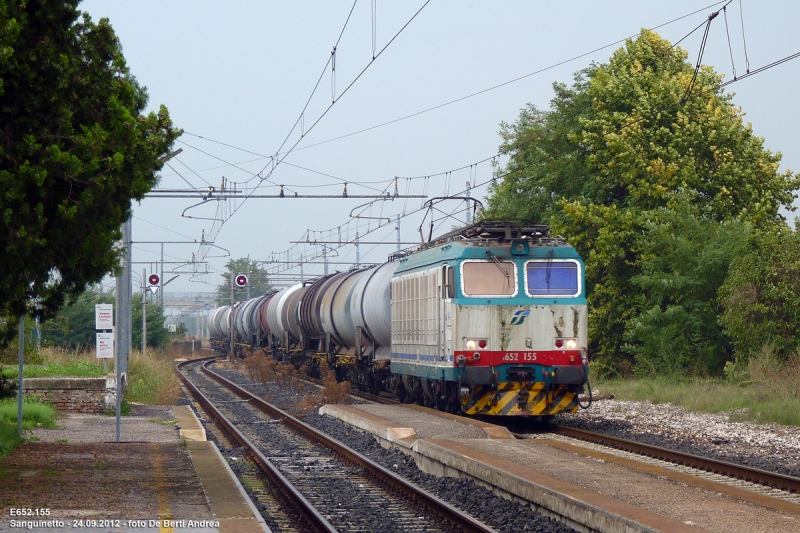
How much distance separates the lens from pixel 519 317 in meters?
17.6

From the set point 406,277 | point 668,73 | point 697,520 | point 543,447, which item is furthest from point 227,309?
point 697,520

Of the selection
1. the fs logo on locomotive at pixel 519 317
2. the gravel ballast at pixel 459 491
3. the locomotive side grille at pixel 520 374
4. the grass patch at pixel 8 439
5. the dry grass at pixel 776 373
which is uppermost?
the fs logo on locomotive at pixel 519 317

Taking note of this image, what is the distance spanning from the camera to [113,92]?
10.9 meters

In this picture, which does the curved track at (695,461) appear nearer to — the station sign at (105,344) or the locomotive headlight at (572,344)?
the locomotive headlight at (572,344)

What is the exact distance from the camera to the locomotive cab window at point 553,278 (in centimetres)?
1778

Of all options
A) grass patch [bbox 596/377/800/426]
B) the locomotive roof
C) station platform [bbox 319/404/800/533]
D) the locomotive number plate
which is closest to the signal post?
grass patch [bbox 596/377/800/426]

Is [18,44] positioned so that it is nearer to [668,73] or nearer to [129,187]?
[129,187]

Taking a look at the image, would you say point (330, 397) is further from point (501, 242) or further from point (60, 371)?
point (501, 242)

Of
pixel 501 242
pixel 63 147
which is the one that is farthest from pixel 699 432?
pixel 63 147

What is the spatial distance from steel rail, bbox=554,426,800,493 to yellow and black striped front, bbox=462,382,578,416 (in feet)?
3.26

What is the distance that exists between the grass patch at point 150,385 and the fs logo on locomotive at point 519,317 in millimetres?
11980

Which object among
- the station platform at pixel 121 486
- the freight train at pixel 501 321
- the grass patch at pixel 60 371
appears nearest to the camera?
the station platform at pixel 121 486

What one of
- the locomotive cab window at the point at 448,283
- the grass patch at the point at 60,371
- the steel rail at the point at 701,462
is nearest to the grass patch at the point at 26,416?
the grass patch at the point at 60,371

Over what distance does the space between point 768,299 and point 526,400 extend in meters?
8.37
